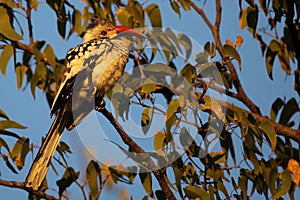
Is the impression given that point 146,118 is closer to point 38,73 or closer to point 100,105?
point 100,105

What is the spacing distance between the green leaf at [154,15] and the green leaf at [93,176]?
922 millimetres

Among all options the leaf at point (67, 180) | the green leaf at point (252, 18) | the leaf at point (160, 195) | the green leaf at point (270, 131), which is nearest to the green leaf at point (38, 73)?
the leaf at point (67, 180)

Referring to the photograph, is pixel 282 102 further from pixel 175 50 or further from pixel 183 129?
pixel 183 129

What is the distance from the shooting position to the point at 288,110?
3.67 meters

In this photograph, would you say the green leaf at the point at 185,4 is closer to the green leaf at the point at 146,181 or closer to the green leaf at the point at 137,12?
the green leaf at the point at 137,12

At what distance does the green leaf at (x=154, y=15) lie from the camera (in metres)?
3.59

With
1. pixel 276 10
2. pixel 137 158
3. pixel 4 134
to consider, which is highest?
pixel 276 10

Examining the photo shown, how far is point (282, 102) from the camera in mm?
3717

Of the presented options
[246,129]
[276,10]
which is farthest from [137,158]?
[276,10]

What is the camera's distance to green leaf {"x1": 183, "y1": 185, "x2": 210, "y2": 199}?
266 cm

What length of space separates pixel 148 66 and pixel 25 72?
950mm

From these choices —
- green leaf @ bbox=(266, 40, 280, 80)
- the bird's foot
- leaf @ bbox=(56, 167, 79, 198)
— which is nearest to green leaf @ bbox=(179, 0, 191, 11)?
green leaf @ bbox=(266, 40, 280, 80)

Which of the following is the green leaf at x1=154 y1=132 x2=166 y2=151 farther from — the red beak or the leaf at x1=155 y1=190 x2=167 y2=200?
the red beak

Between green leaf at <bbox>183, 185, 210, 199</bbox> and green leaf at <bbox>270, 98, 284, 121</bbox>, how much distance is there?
1.17 metres
